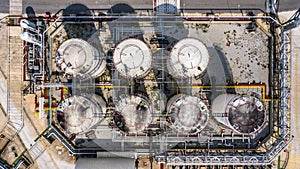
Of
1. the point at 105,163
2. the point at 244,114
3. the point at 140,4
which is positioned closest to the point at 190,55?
the point at 244,114

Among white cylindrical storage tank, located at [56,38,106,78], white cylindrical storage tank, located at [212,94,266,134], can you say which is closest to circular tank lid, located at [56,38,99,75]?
white cylindrical storage tank, located at [56,38,106,78]

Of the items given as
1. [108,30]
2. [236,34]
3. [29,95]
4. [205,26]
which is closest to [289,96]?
[236,34]

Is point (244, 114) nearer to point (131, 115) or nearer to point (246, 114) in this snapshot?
point (246, 114)

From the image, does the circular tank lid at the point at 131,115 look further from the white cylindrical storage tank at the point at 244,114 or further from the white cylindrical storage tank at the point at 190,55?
the white cylindrical storage tank at the point at 244,114

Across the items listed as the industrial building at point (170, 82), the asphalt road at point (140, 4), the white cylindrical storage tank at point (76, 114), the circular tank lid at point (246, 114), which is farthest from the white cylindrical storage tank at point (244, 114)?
the white cylindrical storage tank at point (76, 114)

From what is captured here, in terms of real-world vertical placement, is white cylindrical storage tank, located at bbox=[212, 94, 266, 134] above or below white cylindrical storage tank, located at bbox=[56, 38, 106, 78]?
below

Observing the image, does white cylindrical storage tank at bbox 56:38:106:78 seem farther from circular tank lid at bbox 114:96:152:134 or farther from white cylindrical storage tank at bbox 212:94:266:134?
white cylindrical storage tank at bbox 212:94:266:134

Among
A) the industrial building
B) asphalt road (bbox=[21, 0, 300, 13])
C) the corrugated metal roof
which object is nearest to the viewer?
the corrugated metal roof

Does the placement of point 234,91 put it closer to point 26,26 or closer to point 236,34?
point 236,34
